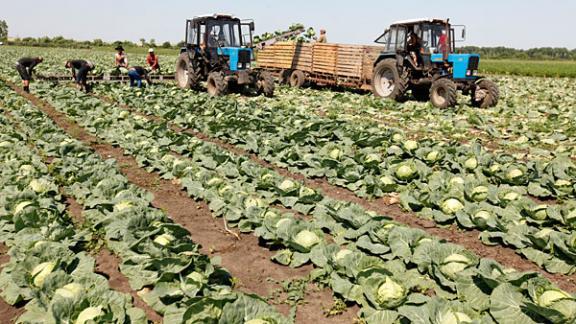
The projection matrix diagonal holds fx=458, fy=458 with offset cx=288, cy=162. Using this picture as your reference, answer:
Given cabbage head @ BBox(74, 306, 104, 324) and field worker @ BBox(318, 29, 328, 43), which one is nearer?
cabbage head @ BBox(74, 306, 104, 324)

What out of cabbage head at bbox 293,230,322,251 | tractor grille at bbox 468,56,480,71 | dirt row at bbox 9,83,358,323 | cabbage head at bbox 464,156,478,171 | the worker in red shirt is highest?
the worker in red shirt

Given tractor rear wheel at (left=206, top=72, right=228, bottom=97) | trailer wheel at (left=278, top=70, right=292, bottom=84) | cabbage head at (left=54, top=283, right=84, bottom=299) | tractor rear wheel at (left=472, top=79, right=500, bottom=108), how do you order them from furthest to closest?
trailer wheel at (left=278, top=70, right=292, bottom=84)
tractor rear wheel at (left=206, top=72, right=228, bottom=97)
tractor rear wheel at (left=472, top=79, right=500, bottom=108)
cabbage head at (left=54, top=283, right=84, bottom=299)

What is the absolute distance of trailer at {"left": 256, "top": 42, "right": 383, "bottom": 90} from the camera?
17.3m

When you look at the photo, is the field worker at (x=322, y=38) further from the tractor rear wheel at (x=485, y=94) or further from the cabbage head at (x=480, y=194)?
the cabbage head at (x=480, y=194)

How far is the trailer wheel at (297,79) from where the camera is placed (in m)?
19.5

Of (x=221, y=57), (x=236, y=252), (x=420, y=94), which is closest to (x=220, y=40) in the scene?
(x=221, y=57)

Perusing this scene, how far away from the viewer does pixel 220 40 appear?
1627cm

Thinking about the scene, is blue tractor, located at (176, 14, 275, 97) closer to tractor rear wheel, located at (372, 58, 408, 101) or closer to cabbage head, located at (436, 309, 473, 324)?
tractor rear wheel, located at (372, 58, 408, 101)

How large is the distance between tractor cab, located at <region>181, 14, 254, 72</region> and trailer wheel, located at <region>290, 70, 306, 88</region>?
3.76 meters

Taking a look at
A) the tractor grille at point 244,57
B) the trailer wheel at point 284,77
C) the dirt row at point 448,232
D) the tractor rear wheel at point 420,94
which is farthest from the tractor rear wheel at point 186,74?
the dirt row at point 448,232

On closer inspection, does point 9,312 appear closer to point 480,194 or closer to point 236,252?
point 236,252

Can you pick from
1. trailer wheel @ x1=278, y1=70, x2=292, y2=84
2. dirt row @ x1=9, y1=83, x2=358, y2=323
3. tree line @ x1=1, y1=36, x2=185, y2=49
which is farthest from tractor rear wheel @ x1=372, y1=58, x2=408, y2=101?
tree line @ x1=1, y1=36, x2=185, y2=49

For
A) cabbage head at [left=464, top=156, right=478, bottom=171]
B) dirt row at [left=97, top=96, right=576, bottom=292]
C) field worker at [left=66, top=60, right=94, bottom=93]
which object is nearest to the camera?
dirt row at [left=97, top=96, right=576, bottom=292]

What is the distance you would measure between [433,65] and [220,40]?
733cm
